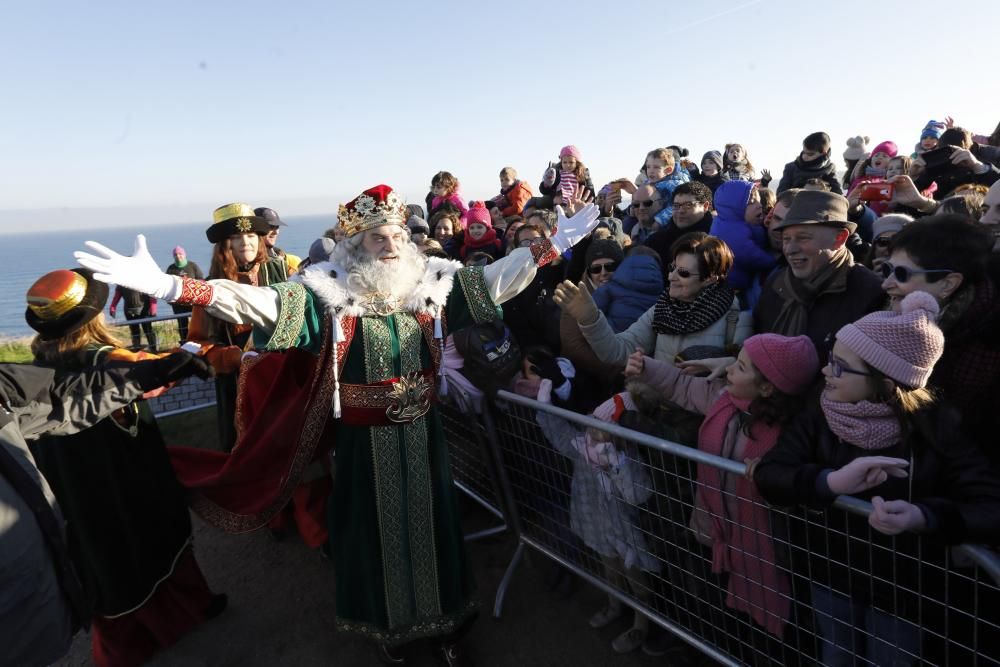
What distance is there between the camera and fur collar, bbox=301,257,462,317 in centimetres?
262

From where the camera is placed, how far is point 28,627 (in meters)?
2.16

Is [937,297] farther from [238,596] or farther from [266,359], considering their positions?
[238,596]

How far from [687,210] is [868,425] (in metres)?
2.63

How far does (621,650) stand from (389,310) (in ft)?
6.48

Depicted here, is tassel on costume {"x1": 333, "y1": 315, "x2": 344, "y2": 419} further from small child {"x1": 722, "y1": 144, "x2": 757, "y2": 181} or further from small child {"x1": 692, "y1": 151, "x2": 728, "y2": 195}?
small child {"x1": 722, "y1": 144, "x2": 757, "y2": 181}

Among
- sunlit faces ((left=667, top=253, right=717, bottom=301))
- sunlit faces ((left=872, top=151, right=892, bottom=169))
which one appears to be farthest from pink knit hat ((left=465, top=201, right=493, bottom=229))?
sunlit faces ((left=872, top=151, right=892, bottom=169))

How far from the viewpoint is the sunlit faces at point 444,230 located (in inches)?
263

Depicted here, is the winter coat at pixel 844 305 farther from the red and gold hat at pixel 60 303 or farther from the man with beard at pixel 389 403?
the red and gold hat at pixel 60 303

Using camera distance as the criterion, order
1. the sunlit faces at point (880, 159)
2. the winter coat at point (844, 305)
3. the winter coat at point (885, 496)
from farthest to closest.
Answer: the sunlit faces at point (880, 159), the winter coat at point (844, 305), the winter coat at point (885, 496)

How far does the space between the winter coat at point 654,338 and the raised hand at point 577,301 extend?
0.15ft

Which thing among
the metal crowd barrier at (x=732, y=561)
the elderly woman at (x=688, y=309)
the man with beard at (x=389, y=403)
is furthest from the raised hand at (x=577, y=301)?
the metal crowd barrier at (x=732, y=561)

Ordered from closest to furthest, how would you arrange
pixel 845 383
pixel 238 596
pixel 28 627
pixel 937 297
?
pixel 845 383, pixel 937 297, pixel 28 627, pixel 238 596

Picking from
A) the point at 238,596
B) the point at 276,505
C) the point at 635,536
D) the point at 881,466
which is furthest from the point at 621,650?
the point at 238,596

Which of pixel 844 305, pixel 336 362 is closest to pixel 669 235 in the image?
pixel 844 305
